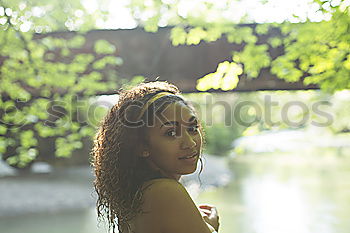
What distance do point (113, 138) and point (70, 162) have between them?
17.3 feet

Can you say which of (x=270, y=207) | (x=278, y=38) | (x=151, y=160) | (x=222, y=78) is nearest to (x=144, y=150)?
(x=151, y=160)

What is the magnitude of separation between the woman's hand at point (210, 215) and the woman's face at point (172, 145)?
0.43 ft

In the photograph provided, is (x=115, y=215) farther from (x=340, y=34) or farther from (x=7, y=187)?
(x=7, y=187)

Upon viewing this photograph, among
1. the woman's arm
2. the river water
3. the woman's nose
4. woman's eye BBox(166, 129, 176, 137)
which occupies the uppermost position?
woman's eye BBox(166, 129, 176, 137)

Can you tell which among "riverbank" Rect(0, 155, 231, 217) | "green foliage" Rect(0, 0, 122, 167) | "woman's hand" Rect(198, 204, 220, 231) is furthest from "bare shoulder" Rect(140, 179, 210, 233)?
"riverbank" Rect(0, 155, 231, 217)

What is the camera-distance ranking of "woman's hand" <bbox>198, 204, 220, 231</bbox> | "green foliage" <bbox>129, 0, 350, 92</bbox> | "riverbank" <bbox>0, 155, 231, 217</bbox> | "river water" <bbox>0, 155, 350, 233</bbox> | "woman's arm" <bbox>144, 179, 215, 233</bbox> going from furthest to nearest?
"riverbank" <bbox>0, 155, 231, 217</bbox>, "river water" <bbox>0, 155, 350, 233</bbox>, "green foliage" <bbox>129, 0, 350, 92</bbox>, "woman's hand" <bbox>198, 204, 220, 231</bbox>, "woman's arm" <bbox>144, 179, 215, 233</bbox>

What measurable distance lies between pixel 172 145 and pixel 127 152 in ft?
0.32

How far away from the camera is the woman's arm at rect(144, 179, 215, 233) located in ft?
2.63

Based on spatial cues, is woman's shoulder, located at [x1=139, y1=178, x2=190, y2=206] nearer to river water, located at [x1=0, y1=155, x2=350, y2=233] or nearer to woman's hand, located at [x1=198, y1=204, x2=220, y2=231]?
woman's hand, located at [x1=198, y1=204, x2=220, y2=231]

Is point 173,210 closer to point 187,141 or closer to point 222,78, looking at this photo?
point 187,141

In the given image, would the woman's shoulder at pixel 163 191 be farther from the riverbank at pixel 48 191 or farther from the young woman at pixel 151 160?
the riverbank at pixel 48 191

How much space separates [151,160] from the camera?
88 cm

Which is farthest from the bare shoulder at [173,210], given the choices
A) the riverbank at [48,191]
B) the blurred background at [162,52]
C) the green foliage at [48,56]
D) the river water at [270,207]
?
the riverbank at [48,191]

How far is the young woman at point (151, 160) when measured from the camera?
81 cm
